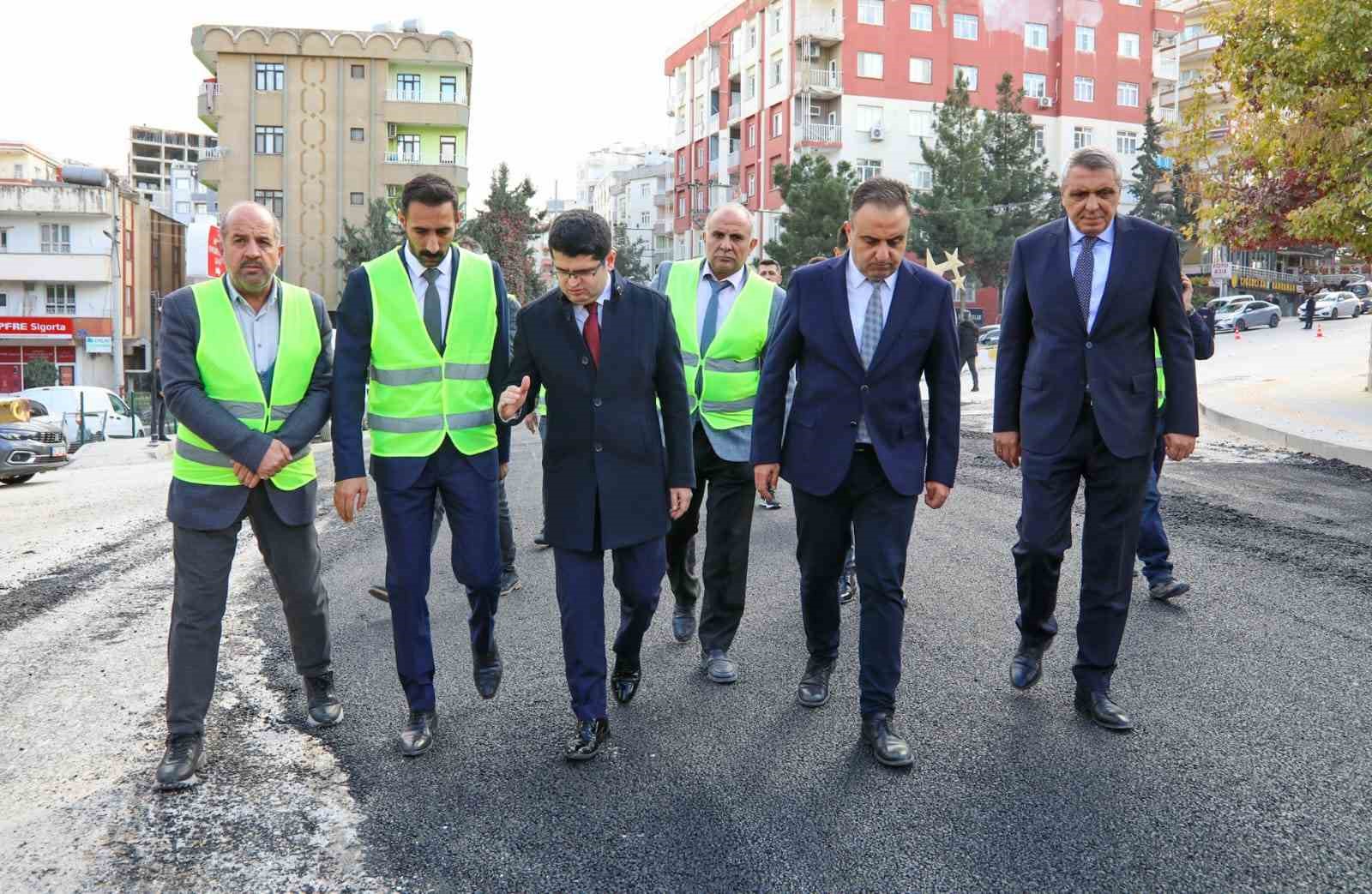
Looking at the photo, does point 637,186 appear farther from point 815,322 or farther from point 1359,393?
point 815,322

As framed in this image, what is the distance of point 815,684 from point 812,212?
47.6 metres

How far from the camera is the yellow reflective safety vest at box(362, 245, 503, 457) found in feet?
14.2

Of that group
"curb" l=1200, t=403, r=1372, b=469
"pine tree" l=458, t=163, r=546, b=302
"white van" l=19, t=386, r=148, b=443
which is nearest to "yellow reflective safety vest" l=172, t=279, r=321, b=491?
"curb" l=1200, t=403, r=1372, b=469

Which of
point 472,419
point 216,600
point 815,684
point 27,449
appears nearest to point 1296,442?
point 815,684

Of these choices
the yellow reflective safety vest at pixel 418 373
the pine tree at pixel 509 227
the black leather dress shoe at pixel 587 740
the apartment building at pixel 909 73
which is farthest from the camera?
the apartment building at pixel 909 73

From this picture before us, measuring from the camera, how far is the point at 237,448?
419 centimetres

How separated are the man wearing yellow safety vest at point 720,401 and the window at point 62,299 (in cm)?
5782

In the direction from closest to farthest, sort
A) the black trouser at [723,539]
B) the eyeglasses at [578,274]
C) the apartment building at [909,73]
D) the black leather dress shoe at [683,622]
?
the eyeglasses at [578,274] → the black trouser at [723,539] → the black leather dress shoe at [683,622] → the apartment building at [909,73]

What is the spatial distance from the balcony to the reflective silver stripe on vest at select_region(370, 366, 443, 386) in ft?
196

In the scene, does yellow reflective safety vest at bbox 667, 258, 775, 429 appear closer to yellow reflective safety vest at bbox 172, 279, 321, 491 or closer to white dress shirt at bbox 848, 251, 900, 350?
white dress shirt at bbox 848, 251, 900, 350

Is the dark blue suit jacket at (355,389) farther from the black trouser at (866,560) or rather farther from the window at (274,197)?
the window at (274,197)

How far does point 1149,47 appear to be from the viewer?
67.2 metres

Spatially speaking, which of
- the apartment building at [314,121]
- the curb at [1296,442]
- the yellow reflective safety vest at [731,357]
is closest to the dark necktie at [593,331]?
the yellow reflective safety vest at [731,357]

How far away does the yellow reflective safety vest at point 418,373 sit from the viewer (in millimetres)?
4316
